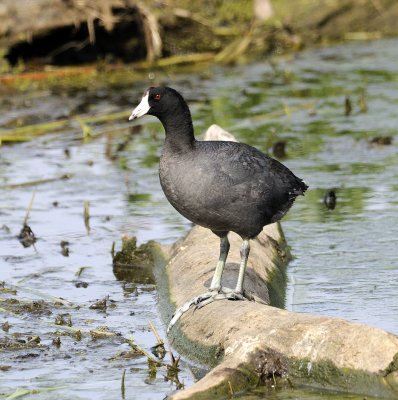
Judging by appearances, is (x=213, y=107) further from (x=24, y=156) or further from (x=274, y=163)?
(x=274, y=163)

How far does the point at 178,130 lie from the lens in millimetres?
5332

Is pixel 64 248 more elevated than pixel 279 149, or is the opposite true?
pixel 279 149

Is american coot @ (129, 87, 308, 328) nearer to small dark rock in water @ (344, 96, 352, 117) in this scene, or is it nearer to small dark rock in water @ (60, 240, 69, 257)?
small dark rock in water @ (60, 240, 69, 257)

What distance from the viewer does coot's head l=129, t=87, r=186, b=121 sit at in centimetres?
534

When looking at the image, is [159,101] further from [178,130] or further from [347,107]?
[347,107]

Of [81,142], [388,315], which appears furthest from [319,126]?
[388,315]

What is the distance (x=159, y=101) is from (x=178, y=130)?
7.1 inches

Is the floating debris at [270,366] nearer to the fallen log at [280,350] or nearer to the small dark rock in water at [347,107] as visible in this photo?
the fallen log at [280,350]

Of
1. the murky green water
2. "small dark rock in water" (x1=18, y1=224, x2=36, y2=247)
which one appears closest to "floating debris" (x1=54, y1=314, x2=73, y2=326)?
the murky green water

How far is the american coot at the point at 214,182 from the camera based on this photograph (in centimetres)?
516

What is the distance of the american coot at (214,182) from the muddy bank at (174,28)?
6.69 metres

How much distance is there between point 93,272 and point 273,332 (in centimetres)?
230

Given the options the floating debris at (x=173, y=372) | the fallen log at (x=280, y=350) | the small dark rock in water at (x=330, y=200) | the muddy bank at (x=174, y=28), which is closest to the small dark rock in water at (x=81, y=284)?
the fallen log at (x=280, y=350)

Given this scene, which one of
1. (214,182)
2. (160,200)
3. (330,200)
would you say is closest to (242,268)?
(214,182)
